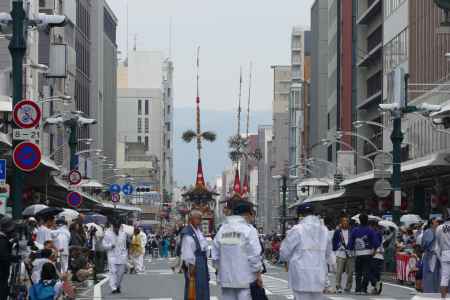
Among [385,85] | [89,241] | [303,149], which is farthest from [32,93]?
[303,149]

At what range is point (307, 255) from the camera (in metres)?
18.9

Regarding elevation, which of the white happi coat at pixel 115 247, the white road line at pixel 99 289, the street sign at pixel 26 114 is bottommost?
the white road line at pixel 99 289

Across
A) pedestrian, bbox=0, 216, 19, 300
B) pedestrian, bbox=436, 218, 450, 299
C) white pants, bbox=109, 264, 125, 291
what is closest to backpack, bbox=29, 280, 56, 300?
pedestrian, bbox=0, 216, 19, 300

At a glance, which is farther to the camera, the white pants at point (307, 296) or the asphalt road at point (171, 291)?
the asphalt road at point (171, 291)

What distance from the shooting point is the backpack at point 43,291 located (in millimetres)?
20188

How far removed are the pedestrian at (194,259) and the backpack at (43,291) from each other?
207cm

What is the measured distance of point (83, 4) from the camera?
123 meters

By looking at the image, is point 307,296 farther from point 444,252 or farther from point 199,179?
point 199,179

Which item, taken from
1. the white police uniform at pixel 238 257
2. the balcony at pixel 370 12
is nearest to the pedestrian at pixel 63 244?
the white police uniform at pixel 238 257

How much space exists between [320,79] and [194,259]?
120891 millimetres

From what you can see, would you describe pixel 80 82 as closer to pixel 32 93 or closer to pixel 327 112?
pixel 327 112

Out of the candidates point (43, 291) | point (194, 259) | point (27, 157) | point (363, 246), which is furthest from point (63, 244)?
point (43, 291)

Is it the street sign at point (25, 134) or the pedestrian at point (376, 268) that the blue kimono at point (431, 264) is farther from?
the street sign at point (25, 134)

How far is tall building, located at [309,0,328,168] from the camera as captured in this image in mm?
139375
